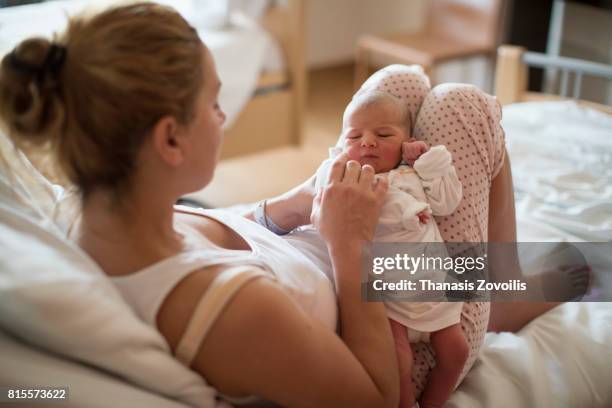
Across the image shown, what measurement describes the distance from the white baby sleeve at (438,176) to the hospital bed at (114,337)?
0.33 meters

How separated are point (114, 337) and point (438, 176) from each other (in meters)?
0.60

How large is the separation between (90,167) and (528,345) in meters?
0.87

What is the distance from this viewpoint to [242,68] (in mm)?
2945

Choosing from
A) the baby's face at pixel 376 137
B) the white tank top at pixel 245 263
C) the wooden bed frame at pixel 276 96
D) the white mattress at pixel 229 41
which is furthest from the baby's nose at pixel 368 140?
the wooden bed frame at pixel 276 96

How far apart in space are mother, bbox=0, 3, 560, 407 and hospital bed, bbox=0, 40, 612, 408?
49 mm

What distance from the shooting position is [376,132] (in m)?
1.16

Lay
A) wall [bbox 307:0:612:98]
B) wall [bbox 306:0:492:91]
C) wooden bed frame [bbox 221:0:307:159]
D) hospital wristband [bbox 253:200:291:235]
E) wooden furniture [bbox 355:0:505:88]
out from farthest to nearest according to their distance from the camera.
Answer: wall [bbox 306:0:492:91], wall [bbox 307:0:612:98], wooden furniture [bbox 355:0:505:88], wooden bed frame [bbox 221:0:307:159], hospital wristband [bbox 253:200:291:235]

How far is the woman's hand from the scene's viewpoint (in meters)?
1.01

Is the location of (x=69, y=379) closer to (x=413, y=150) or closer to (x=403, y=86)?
(x=413, y=150)

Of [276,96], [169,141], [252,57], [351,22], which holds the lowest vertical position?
[276,96]

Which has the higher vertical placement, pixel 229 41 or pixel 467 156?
pixel 467 156

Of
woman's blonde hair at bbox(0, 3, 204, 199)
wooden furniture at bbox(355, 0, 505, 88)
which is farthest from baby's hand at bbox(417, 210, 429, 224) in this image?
wooden furniture at bbox(355, 0, 505, 88)

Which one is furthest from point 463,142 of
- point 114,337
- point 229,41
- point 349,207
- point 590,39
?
point 590,39

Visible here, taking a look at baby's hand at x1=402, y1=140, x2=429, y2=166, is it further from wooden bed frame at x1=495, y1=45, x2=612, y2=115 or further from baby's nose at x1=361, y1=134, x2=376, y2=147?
wooden bed frame at x1=495, y1=45, x2=612, y2=115
